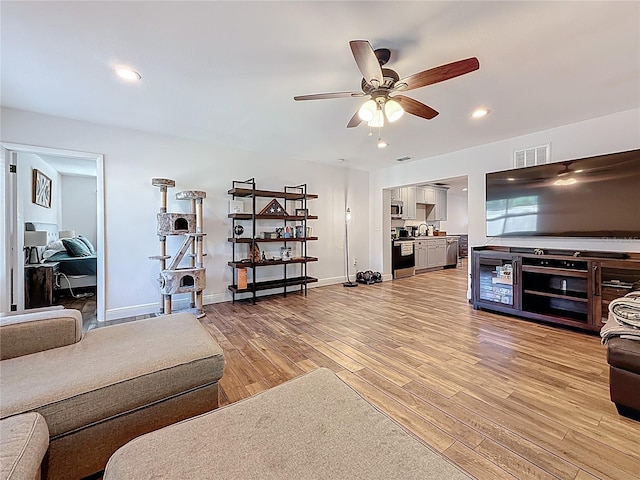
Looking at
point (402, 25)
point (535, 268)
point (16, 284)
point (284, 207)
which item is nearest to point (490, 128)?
point (535, 268)

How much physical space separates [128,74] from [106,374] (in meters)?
2.43

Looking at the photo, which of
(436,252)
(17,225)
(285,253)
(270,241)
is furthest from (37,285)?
(436,252)

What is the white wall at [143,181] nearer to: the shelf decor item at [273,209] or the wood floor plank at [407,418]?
the shelf decor item at [273,209]

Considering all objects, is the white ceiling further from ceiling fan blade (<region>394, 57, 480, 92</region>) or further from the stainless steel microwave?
the stainless steel microwave

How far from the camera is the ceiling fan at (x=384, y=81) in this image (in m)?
1.73

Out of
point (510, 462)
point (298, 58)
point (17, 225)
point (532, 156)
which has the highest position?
point (298, 58)

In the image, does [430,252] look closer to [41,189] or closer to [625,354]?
[625,354]

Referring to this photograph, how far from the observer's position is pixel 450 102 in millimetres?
2916

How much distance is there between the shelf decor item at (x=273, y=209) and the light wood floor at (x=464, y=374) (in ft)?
5.23

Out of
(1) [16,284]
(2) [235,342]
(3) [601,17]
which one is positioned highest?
(3) [601,17]

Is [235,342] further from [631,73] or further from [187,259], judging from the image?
[631,73]

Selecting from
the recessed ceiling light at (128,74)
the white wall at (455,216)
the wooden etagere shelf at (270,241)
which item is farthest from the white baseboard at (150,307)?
the white wall at (455,216)

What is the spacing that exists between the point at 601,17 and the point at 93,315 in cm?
593

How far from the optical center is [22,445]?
901mm
